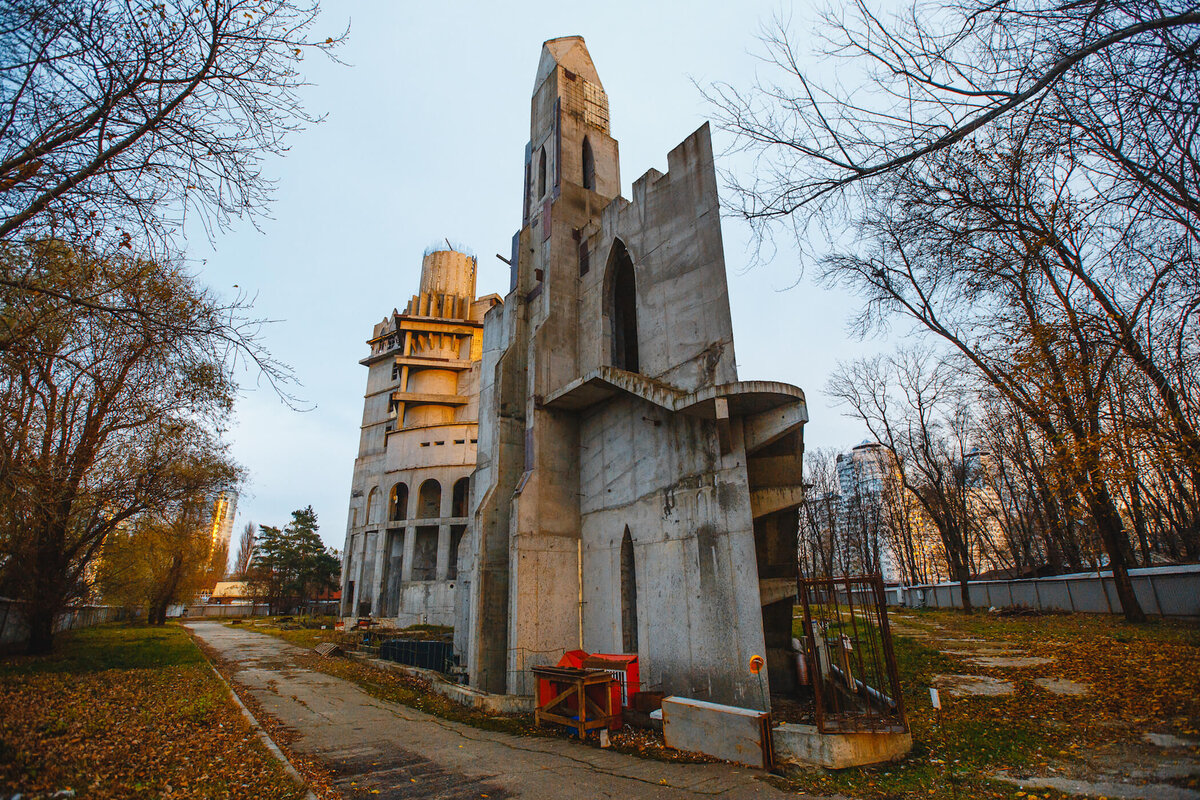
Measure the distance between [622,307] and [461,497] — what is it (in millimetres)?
32554

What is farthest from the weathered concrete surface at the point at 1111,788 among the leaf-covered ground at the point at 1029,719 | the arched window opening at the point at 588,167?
the arched window opening at the point at 588,167

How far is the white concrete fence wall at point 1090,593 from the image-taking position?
61.7ft

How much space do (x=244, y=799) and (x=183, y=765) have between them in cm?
186

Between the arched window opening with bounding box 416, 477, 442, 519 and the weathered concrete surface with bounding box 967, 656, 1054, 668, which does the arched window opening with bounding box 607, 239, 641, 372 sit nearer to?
the weathered concrete surface with bounding box 967, 656, 1054, 668

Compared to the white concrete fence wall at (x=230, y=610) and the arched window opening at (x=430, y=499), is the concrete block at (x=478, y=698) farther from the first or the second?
the white concrete fence wall at (x=230, y=610)

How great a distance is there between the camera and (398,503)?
4816 cm

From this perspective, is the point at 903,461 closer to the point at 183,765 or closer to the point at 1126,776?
the point at 1126,776

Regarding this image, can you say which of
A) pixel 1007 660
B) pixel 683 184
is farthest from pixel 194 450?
pixel 1007 660

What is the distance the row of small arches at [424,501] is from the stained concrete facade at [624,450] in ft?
94.2

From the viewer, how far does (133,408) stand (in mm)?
17062

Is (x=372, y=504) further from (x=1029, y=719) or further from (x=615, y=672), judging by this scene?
(x=1029, y=719)

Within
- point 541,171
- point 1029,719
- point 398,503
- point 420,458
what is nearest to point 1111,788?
point 1029,719

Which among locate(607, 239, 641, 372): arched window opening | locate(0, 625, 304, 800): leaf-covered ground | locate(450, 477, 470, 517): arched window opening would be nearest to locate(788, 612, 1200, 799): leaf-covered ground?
locate(0, 625, 304, 800): leaf-covered ground

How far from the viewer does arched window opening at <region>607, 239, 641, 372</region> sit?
15117 mm
